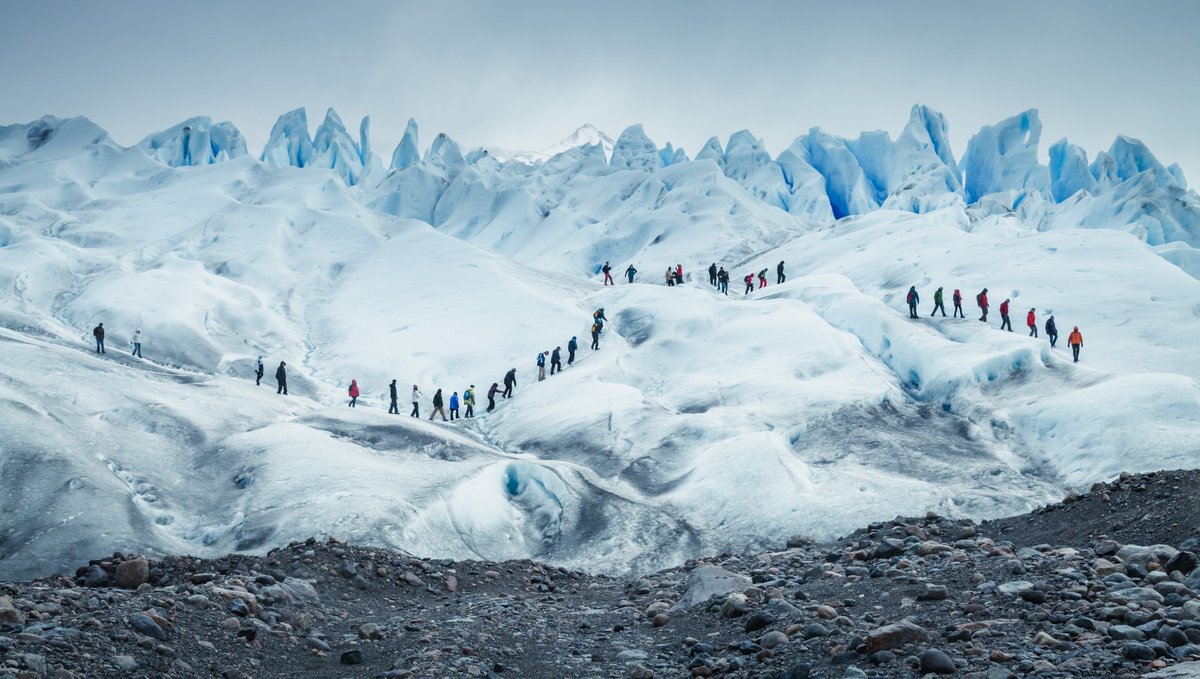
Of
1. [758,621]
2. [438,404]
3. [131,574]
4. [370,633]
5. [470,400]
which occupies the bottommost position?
[370,633]

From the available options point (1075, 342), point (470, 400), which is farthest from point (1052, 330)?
point (470, 400)

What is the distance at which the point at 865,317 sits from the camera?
40.4 metres

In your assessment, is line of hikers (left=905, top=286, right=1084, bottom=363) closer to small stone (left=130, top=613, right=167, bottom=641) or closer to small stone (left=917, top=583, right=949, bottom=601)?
small stone (left=917, top=583, right=949, bottom=601)

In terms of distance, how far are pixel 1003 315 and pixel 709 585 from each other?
3258cm

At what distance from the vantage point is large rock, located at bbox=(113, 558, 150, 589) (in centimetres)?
1050

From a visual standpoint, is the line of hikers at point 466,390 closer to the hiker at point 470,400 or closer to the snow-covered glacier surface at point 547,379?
the hiker at point 470,400

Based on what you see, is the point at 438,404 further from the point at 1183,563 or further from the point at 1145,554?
the point at 1183,563

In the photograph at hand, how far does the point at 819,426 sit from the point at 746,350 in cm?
918

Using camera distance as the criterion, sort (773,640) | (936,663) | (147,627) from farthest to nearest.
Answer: (773,640) < (147,627) < (936,663)

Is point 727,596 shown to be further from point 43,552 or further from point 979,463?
point 979,463

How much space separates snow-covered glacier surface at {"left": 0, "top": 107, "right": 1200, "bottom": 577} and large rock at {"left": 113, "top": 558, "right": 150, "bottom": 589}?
9.50 meters

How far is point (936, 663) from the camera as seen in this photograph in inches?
249

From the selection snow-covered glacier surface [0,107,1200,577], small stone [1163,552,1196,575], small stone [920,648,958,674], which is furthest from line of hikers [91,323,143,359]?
small stone [1163,552,1196,575]

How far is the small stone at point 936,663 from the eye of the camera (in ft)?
20.6
